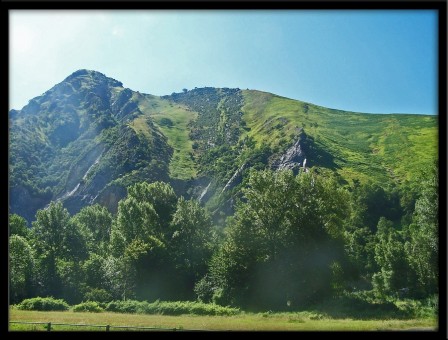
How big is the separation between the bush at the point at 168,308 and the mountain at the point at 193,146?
25230 mm

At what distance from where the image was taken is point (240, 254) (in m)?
18.2

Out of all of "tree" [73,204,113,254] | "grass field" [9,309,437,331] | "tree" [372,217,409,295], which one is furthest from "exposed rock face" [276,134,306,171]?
"grass field" [9,309,437,331]

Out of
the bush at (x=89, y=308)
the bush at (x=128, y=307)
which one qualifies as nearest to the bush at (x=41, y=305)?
the bush at (x=89, y=308)

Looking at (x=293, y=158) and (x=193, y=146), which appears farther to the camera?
(x=193, y=146)

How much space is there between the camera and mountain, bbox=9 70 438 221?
174 ft

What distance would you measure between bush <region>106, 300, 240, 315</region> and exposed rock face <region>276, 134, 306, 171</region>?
35500 mm

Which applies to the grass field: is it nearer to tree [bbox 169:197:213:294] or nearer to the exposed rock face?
tree [bbox 169:197:213:294]

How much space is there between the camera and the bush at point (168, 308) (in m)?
16.2

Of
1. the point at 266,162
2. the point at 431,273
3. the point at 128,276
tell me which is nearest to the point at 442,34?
the point at 431,273

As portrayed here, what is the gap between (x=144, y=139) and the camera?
6562 cm

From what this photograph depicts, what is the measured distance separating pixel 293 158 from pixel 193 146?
2066 centimetres

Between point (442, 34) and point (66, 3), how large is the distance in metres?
3.45

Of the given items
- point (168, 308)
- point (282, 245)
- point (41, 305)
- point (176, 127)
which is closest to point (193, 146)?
point (176, 127)

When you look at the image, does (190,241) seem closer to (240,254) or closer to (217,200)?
(240,254)
